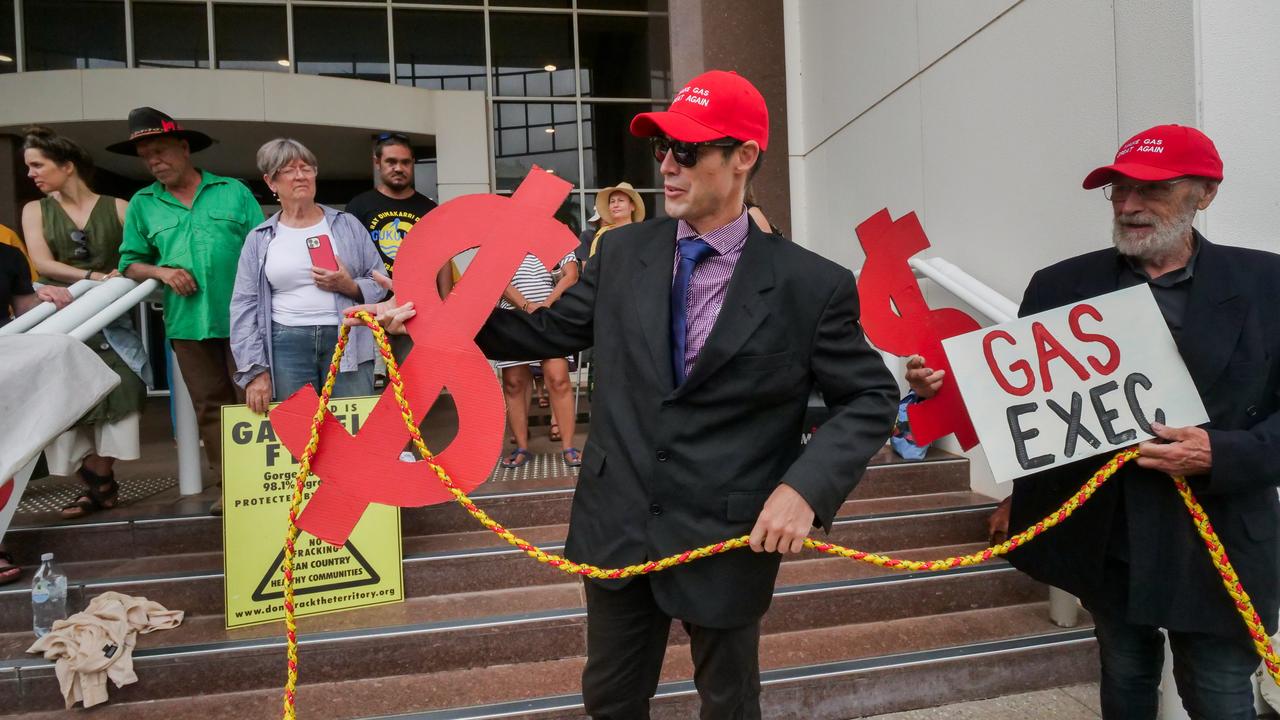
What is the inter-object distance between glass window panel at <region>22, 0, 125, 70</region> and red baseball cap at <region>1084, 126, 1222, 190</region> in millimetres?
10750

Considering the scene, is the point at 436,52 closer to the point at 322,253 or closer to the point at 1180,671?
the point at 322,253

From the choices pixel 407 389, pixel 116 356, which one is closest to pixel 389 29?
pixel 116 356

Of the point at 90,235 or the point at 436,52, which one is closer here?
the point at 90,235

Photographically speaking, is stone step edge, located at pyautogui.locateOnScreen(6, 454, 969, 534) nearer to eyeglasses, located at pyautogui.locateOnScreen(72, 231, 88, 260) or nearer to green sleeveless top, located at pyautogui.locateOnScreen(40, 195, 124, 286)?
green sleeveless top, located at pyautogui.locateOnScreen(40, 195, 124, 286)

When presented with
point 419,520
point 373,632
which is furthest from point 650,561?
point 419,520

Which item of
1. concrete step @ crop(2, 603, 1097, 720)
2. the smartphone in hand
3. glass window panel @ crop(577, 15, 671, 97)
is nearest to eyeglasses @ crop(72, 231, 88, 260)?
the smartphone in hand

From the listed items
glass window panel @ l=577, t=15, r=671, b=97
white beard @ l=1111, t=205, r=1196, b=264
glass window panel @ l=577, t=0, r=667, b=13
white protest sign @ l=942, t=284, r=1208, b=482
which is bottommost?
white protest sign @ l=942, t=284, r=1208, b=482

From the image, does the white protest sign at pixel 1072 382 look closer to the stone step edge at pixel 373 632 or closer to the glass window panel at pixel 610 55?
the stone step edge at pixel 373 632

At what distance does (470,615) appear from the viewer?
10.7ft

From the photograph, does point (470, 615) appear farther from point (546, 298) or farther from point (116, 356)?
point (116, 356)

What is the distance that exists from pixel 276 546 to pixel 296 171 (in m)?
1.67

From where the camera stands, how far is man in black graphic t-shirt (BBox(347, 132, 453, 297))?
Result: 415 cm

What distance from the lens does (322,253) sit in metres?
3.24

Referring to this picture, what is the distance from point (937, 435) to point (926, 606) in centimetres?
176
